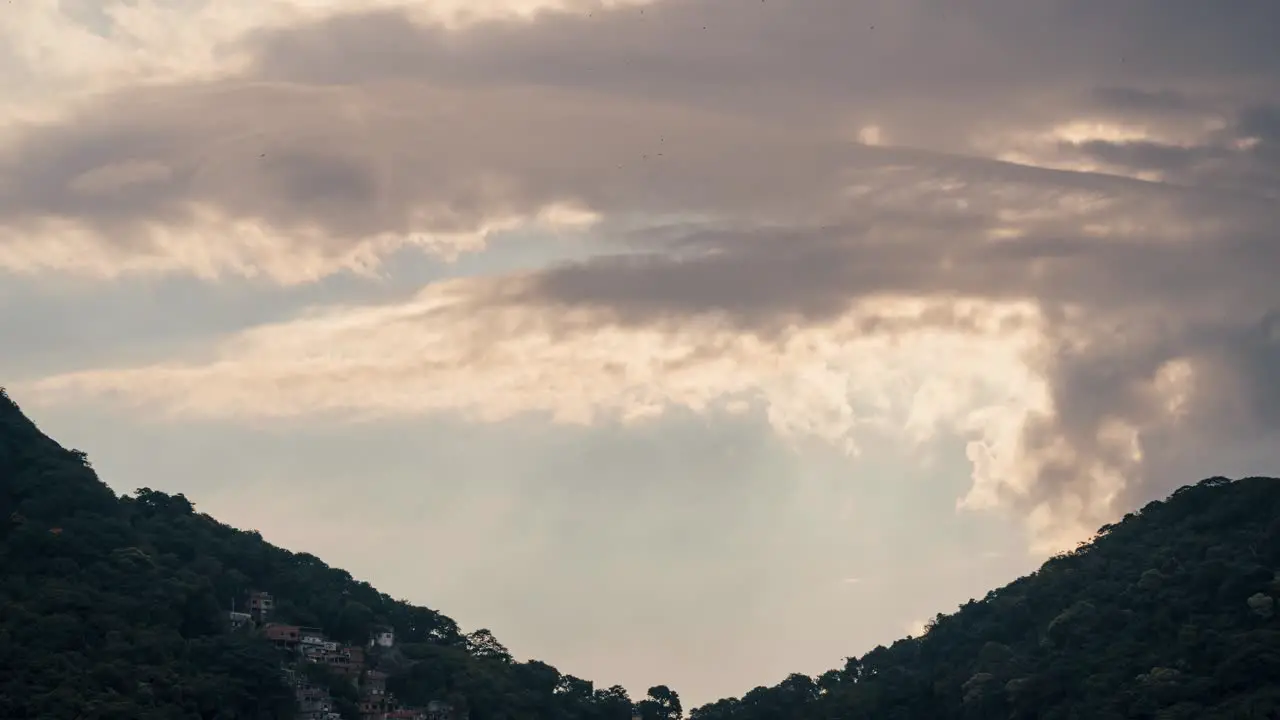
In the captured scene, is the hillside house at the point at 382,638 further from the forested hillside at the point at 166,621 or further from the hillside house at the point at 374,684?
the hillside house at the point at 374,684

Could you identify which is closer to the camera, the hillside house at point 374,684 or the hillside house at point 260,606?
the hillside house at point 374,684

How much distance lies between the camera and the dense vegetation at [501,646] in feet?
422

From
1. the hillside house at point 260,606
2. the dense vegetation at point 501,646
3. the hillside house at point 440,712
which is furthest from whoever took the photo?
the hillside house at point 260,606

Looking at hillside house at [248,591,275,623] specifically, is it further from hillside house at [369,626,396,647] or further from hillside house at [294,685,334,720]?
hillside house at [294,685,334,720]

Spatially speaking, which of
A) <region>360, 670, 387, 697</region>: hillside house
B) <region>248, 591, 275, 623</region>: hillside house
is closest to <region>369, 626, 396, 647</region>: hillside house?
<region>360, 670, 387, 697</region>: hillside house

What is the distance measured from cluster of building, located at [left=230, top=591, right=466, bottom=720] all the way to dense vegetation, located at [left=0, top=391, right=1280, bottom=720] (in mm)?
1342

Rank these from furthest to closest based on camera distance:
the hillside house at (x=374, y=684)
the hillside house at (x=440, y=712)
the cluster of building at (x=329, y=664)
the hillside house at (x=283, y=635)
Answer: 1. the hillside house at (x=374, y=684)
2. the hillside house at (x=440, y=712)
3. the hillside house at (x=283, y=635)
4. the cluster of building at (x=329, y=664)

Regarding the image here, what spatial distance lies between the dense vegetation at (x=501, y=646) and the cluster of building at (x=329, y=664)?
4.40 ft

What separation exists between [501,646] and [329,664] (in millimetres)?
22184

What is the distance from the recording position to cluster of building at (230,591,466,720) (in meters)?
147

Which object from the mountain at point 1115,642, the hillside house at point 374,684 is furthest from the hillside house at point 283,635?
the mountain at point 1115,642

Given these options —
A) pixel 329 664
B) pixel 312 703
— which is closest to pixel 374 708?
pixel 329 664

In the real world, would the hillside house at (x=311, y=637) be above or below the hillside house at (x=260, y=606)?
below

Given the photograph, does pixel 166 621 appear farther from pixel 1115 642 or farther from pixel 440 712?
pixel 1115 642
